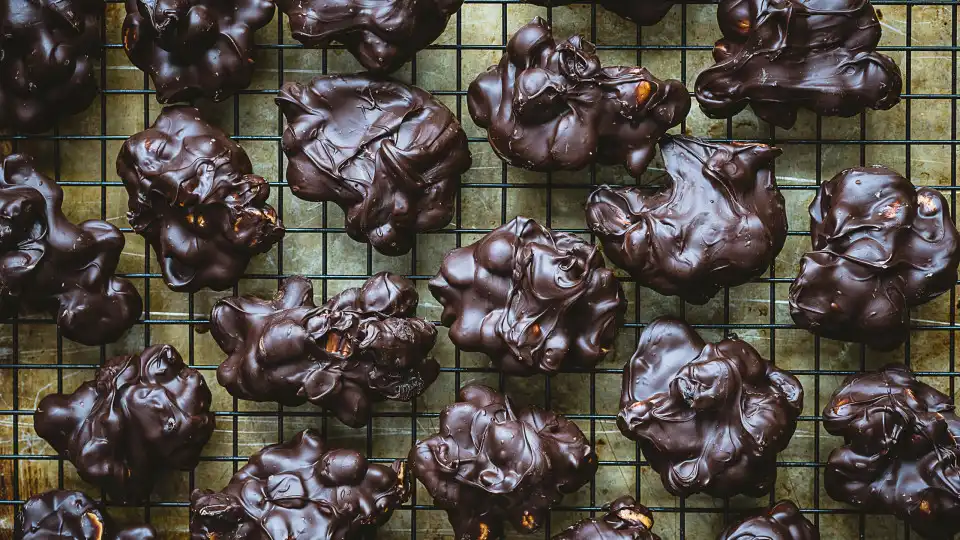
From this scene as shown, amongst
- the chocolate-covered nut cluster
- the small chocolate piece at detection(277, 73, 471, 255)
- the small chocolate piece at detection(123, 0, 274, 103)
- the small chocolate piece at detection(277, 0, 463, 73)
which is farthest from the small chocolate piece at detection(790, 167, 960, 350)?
the small chocolate piece at detection(123, 0, 274, 103)

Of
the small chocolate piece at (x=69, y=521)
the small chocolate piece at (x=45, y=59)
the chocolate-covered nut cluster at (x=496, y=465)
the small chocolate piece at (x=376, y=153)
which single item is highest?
the small chocolate piece at (x=45, y=59)

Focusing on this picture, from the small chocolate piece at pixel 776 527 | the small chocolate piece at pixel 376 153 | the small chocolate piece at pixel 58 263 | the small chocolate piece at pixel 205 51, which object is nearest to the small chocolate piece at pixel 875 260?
the small chocolate piece at pixel 776 527

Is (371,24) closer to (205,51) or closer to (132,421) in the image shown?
(205,51)

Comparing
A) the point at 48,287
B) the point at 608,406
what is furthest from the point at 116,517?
the point at 608,406

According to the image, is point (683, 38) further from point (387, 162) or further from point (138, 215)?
point (138, 215)

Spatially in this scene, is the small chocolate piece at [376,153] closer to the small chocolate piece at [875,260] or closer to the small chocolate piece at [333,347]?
the small chocolate piece at [333,347]

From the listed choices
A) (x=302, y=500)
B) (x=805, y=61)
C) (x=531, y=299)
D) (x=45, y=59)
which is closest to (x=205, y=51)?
(x=45, y=59)
